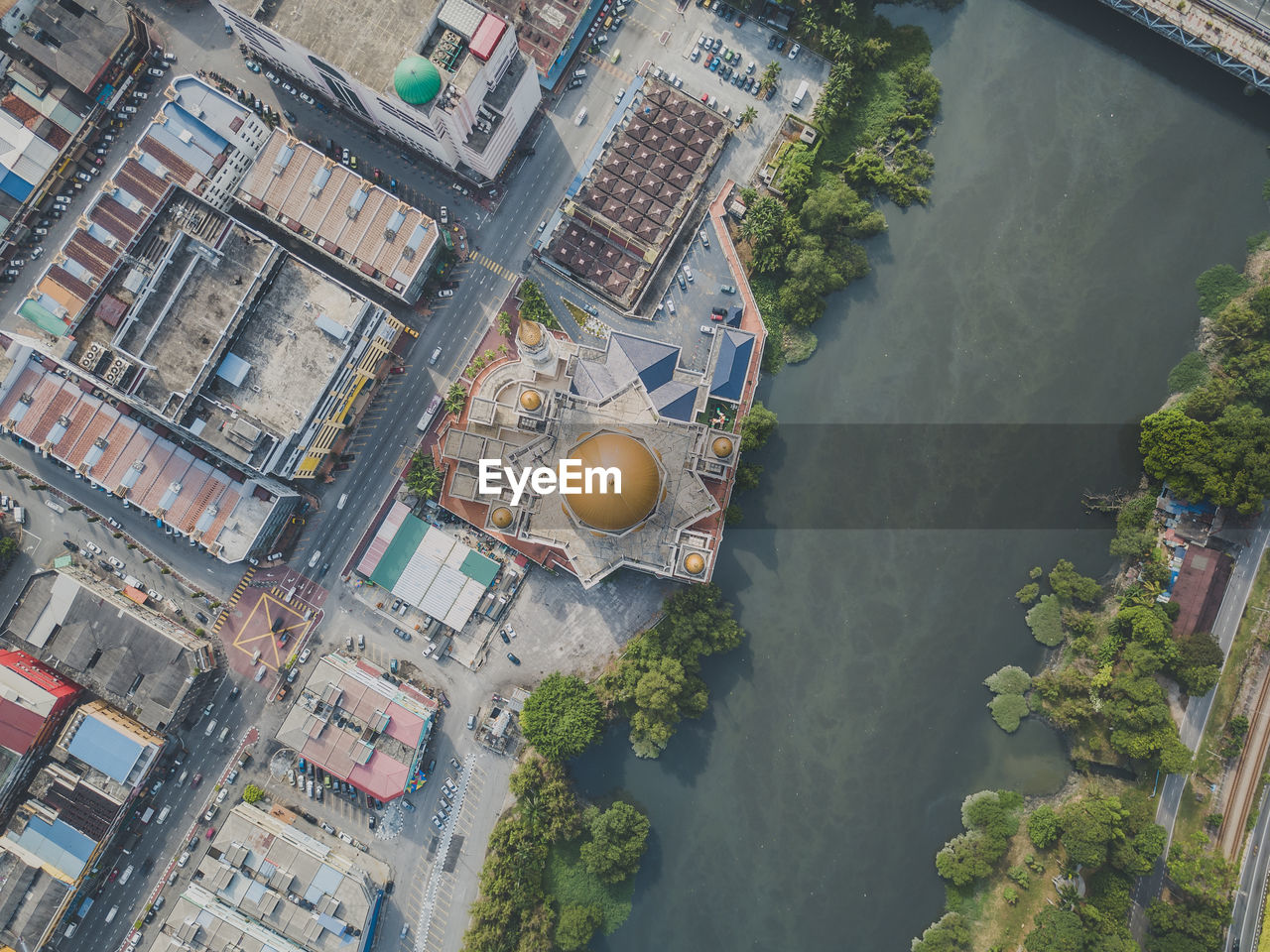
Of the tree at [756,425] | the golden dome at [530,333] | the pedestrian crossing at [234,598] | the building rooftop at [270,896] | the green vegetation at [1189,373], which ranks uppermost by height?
the green vegetation at [1189,373]

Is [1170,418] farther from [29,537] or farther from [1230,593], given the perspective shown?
[29,537]

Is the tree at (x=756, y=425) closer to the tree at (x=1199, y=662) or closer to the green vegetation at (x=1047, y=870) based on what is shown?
the green vegetation at (x=1047, y=870)

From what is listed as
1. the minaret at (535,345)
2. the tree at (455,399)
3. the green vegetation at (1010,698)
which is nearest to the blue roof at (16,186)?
the tree at (455,399)

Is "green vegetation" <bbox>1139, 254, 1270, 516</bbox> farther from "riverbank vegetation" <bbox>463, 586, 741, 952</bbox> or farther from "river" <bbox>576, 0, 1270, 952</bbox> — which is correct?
"riverbank vegetation" <bbox>463, 586, 741, 952</bbox>

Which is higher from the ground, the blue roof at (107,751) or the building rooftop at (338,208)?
the building rooftop at (338,208)

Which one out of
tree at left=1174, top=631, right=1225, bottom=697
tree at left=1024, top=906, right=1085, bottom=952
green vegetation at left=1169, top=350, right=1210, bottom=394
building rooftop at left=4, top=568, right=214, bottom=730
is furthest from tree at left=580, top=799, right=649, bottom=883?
green vegetation at left=1169, top=350, right=1210, bottom=394

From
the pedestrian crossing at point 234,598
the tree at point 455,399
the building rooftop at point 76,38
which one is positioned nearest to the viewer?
the building rooftop at point 76,38
